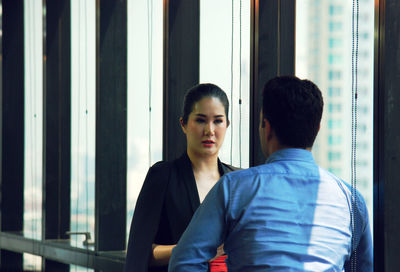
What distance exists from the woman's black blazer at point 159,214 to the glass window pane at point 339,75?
0.74m

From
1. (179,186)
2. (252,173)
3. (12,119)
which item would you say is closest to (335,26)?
(179,186)

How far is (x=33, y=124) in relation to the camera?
542 cm

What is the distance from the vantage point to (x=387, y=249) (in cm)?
221

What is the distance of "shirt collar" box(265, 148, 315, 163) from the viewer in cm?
Answer: 134

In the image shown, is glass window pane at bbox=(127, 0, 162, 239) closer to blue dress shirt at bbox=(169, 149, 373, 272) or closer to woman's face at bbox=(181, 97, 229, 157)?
woman's face at bbox=(181, 97, 229, 157)

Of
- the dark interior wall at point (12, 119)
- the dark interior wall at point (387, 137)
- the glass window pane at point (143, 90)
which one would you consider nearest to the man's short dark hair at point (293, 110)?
the dark interior wall at point (387, 137)

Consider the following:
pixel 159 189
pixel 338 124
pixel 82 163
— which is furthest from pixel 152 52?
pixel 159 189

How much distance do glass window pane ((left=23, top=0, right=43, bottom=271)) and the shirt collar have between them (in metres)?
4.16

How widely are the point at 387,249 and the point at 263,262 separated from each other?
1.14 metres

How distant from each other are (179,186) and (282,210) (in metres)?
0.85

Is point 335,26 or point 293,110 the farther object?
point 335,26

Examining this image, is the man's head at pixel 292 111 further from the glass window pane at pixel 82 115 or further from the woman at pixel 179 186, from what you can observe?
the glass window pane at pixel 82 115

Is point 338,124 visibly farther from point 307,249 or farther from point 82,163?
point 82,163

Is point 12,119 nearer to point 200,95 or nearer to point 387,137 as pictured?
point 200,95
